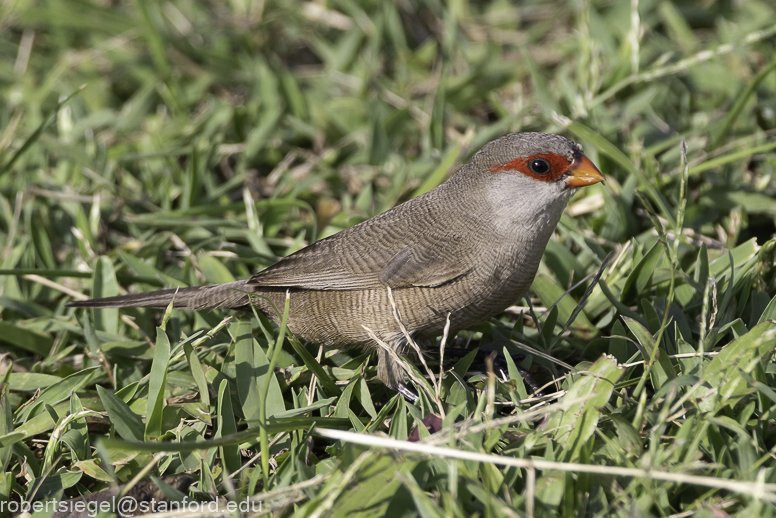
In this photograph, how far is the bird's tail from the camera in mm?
3150

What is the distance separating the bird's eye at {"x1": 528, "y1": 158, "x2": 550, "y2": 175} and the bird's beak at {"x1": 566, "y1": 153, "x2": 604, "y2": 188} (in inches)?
3.9

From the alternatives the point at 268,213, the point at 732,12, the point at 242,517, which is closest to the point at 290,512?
the point at 242,517

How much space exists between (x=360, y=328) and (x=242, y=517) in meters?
1.04

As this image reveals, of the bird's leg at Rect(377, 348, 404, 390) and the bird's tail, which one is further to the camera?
the bird's tail

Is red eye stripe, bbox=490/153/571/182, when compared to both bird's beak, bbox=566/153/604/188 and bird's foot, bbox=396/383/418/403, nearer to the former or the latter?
bird's beak, bbox=566/153/604/188

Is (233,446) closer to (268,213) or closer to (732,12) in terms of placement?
(268,213)

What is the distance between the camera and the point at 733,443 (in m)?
2.28

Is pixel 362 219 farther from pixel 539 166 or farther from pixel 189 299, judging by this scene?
pixel 539 166

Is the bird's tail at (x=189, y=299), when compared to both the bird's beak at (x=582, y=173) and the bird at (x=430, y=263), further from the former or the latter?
the bird's beak at (x=582, y=173)

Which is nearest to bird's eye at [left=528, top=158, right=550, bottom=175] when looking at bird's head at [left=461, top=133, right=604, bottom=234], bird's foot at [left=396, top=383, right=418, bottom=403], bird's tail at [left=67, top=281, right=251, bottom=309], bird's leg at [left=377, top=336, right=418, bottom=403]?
bird's head at [left=461, top=133, right=604, bottom=234]

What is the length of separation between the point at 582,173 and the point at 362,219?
4.69 ft

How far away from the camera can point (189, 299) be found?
3186 mm

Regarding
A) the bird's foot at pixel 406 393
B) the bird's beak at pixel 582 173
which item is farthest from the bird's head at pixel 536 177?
the bird's foot at pixel 406 393

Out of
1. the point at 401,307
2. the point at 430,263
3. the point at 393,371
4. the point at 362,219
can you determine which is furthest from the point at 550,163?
the point at 362,219
